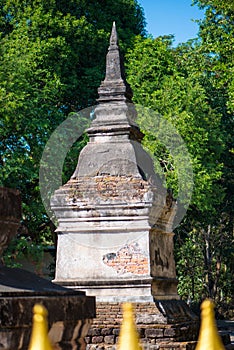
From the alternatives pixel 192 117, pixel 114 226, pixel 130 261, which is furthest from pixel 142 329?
pixel 192 117

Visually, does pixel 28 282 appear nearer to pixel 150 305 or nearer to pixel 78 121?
pixel 150 305

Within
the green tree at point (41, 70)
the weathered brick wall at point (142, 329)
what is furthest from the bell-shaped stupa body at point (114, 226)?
the green tree at point (41, 70)

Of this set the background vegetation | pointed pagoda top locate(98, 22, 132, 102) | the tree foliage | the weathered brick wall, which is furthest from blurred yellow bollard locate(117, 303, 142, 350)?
the tree foliage

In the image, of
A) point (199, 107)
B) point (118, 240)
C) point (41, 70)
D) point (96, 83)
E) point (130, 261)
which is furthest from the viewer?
point (96, 83)

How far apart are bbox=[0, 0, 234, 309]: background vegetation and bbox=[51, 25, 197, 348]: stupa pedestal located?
6.10m

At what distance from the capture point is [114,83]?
14.0m

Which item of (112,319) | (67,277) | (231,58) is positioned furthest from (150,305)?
(231,58)

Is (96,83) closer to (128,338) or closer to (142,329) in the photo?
(142,329)

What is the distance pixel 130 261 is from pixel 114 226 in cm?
66

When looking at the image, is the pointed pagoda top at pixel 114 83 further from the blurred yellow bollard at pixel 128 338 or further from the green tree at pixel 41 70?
the blurred yellow bollard at pixel 128 338

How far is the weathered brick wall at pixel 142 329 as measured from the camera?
37.8 ft

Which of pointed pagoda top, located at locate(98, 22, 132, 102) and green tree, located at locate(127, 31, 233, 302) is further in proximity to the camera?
green tree, located at locate(127, 31, 233, 302)

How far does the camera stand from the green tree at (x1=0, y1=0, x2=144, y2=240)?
1966 cm

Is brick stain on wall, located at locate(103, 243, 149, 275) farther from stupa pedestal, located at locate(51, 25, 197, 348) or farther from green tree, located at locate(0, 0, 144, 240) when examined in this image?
green tree, located at locate(0, 0, 144, 240)
